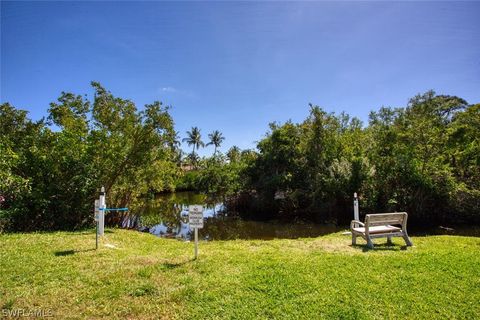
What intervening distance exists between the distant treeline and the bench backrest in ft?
21.8

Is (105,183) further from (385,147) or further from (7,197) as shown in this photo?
(385,147)

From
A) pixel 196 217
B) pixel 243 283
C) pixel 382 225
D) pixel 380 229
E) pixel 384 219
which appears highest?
pixel 196 217

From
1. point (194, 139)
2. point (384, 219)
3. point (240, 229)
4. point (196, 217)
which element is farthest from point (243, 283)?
point (194, 139)

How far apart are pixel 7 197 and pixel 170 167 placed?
7182 mm

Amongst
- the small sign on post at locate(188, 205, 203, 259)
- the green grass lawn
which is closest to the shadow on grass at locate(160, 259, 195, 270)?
the green grass lawn

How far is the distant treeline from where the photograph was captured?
10.5 m

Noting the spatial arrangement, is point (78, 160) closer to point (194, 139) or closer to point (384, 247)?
point (384, 247)

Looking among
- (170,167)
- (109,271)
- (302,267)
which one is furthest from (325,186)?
(109,271)

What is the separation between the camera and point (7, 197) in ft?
32.2

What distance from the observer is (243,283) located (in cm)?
488

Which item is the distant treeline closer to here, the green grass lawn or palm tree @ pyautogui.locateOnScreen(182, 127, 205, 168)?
the green grass lawn

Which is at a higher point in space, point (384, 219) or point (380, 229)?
point (384, 219)

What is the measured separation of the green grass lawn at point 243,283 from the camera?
401 centimetres

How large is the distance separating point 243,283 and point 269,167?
51.0 ft
